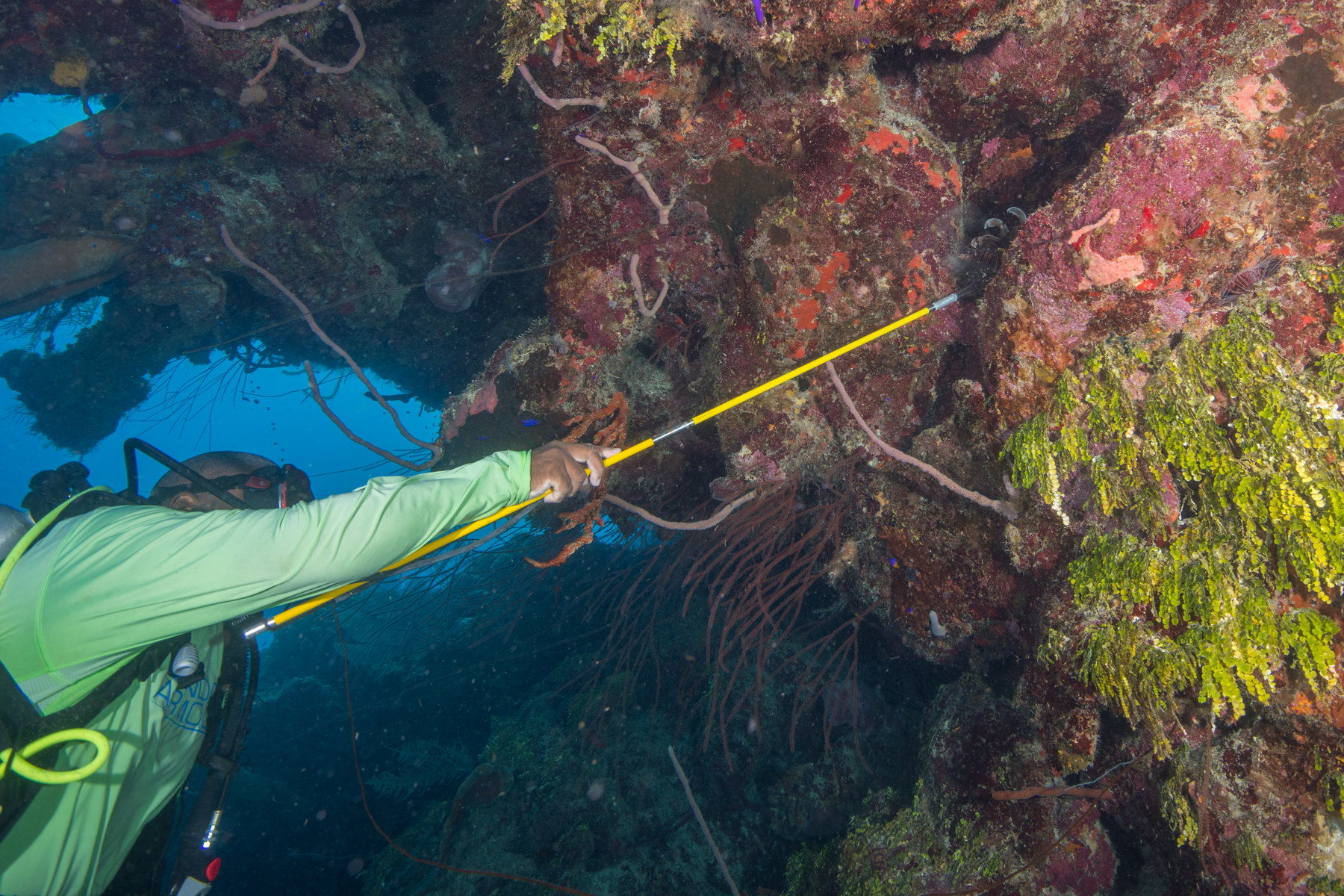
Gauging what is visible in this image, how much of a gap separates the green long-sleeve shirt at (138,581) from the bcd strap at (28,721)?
4 centimetres

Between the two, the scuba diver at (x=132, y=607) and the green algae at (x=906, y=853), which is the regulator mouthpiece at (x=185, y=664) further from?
the green algae at (x=906, y=853)

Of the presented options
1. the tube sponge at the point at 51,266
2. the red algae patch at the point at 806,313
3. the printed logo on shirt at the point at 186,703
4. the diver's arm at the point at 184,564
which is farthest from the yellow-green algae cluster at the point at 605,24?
the tube sponge at the point at 51,266

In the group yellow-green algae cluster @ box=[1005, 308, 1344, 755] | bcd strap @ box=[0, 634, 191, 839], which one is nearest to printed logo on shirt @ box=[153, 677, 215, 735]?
bcd strap @ box=[0, 634, 191, 839]

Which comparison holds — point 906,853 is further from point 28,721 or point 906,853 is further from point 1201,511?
point 28,721

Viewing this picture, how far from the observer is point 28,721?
1.65 meters

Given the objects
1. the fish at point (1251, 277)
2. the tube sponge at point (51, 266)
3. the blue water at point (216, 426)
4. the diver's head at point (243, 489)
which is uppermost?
the blue water at point (216, 426)

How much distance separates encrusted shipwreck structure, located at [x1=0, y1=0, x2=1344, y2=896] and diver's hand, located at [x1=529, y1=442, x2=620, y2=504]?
116 cm

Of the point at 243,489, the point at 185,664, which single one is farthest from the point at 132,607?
the point at 243,489

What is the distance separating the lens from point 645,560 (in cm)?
479

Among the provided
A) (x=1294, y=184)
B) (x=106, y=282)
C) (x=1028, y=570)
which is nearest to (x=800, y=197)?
(x=1294, y=184)

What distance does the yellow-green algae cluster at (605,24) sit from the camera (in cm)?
242

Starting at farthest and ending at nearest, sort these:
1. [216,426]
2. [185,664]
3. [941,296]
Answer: [216,426]
[941,296]
[185,664]

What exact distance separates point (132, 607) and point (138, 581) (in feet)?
0.32

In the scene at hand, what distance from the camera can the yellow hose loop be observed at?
1.54m
